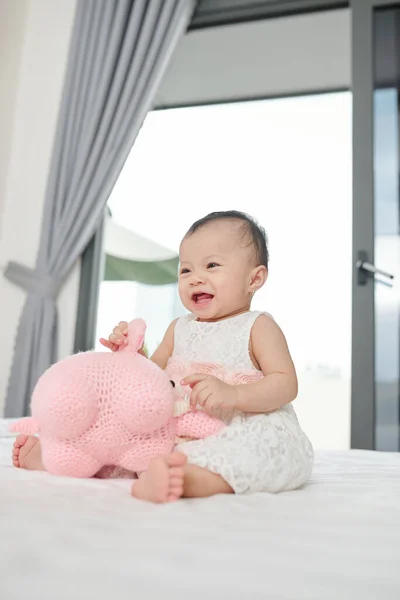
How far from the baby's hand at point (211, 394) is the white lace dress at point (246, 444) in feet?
0.14

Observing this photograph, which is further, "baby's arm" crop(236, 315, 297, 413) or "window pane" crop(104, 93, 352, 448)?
"window pane" crop(104, 93, 352, 448)

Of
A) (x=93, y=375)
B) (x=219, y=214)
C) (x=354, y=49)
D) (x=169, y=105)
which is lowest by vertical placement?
(x=93, y=375)

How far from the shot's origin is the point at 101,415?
872 mm

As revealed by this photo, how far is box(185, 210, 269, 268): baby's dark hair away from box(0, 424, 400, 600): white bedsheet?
0.53 m

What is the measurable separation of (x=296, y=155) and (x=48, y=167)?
216 cm

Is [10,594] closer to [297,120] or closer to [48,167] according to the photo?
[48,167]

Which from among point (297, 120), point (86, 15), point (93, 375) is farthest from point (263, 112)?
point (93, 375)

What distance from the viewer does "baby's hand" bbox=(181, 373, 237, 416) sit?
3.01ft

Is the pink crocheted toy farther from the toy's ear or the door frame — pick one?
the door frame

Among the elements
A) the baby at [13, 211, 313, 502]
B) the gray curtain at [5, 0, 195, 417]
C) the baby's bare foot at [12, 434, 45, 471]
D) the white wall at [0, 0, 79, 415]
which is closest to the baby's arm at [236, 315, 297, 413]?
the baby at [13, 211, 313, 502]

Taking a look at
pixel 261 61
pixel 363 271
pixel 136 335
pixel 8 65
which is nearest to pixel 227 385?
pixel 136 335

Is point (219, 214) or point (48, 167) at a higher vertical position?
point (48, 167)

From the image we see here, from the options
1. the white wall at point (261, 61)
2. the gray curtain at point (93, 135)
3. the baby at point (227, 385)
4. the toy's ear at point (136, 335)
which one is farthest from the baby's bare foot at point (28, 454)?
the white wall at point (261, 61)

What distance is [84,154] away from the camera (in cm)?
307
